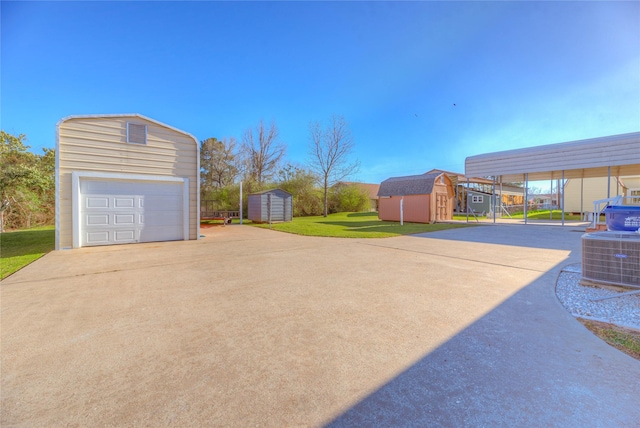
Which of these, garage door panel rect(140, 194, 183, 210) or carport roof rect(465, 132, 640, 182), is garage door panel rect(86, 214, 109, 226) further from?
carport roof rect(465, 132, 640, 182)

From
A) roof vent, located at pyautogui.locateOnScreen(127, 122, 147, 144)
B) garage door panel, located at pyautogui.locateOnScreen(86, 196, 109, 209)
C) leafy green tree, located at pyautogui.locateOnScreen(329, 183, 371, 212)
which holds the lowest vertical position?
garage door panel, located at pyautogui.locateOnScreen(86, 196, 109, 209)

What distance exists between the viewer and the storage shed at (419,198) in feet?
57.0

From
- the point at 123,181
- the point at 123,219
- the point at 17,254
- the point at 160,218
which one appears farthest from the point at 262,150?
the point at 17,254

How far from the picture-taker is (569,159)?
14.2 metres

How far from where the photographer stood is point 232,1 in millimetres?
8602

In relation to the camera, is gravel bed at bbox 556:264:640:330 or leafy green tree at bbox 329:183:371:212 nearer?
gravel bed at bbox 556:264:640:330

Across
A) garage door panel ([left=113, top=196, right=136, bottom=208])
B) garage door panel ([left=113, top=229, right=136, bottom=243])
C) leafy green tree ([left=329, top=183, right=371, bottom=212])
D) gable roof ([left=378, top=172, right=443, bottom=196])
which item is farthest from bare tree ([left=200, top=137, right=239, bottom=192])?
garage door panel ([left=113, top=229, right=136, bottom=243])

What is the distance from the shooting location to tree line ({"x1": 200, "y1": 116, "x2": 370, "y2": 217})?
982 inches

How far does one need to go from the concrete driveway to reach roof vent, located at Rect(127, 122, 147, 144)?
534 cm

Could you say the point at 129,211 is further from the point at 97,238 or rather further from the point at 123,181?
the point at 97,238

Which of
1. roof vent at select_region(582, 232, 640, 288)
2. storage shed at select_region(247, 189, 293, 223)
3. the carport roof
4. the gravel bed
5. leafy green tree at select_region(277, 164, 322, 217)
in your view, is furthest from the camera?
leafy green tree at select_region(277, 164, 322, 217)

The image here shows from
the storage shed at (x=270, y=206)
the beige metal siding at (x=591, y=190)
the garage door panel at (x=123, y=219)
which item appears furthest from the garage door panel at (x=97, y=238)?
the beige metal siding at (x=591, y=190)

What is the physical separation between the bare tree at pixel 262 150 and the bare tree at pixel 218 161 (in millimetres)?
2110

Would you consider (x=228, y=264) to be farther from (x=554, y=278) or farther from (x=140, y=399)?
(x=554, y=278)
